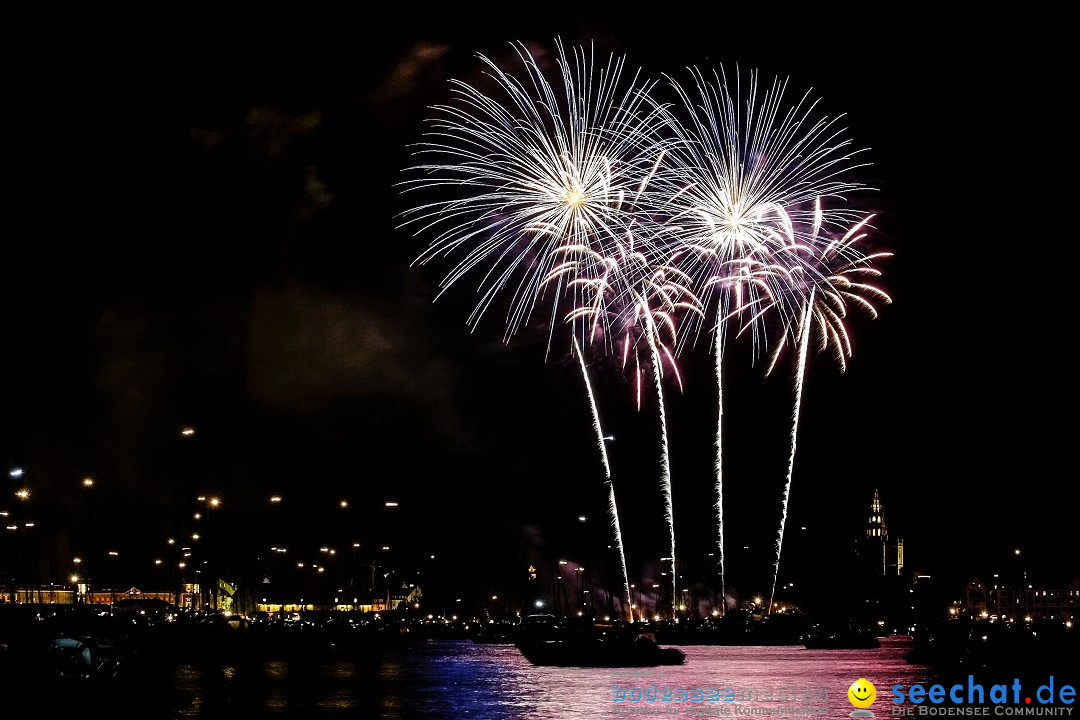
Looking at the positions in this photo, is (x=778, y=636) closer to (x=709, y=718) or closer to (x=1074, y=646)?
(x=1074, y=646)

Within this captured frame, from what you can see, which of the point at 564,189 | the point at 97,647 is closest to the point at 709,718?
the point at 564,189

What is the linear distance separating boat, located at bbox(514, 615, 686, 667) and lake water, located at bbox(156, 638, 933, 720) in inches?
49.4

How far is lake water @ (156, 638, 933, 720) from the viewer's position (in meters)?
32.4

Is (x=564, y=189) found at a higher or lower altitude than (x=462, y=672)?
higher

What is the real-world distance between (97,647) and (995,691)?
78.6 ft

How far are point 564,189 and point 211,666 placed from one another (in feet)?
100

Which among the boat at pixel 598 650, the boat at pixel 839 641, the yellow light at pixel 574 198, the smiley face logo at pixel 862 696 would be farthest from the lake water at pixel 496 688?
the boat at pixel 839 641

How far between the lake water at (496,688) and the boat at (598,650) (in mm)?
1256

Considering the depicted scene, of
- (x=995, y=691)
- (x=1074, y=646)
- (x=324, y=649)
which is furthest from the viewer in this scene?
(x=324, y=649)

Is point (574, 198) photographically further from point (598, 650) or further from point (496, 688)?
point (598, 650)

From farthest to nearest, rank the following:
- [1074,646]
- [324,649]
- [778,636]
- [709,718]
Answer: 1. [778,636]
2. [324,649]
3. [1074,646]
4. [709,718]

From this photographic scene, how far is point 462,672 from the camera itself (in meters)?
57.3

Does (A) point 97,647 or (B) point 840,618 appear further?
(B) point 840,618

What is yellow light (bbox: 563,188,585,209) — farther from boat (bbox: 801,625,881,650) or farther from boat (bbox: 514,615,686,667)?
boat (bbox: 801,625,881,650)
